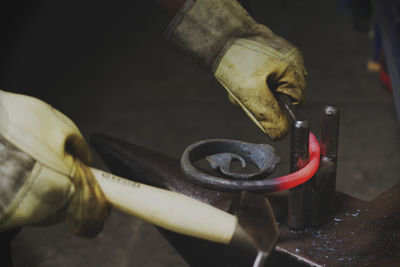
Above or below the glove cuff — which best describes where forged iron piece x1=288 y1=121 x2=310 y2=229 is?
below

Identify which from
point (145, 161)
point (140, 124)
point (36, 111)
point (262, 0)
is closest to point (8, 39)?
point (140, 124)

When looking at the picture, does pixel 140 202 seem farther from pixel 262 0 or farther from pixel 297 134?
pixel 262 0

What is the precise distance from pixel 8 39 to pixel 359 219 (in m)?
3.78

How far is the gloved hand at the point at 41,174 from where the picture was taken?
708mm

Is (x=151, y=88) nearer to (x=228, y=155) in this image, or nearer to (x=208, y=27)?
(x=208, y=27)

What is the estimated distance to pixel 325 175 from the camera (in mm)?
950

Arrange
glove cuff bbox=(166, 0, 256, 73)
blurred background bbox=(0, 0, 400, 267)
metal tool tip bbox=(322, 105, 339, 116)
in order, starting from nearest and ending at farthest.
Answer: metal tool tip bbox=(322, 105, 339, 116), glove cuff bbox=(166, 0, 256, 73), blurred background bbox=(0, 0, 400, 267)

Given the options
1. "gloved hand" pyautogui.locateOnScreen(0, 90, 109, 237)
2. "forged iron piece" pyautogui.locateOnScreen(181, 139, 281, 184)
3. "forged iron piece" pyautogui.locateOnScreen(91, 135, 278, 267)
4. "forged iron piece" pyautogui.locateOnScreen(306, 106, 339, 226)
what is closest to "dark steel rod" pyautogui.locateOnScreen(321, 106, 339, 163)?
"forged iron piece" pyautogui.locateOnScreen(306, 106, 339, 226)

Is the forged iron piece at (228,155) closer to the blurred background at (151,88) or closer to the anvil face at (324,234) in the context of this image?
the anvil face at (324,234)

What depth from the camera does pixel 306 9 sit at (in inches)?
202

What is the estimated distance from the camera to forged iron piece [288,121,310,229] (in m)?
0.88

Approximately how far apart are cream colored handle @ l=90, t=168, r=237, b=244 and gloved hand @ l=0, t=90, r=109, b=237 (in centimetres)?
3

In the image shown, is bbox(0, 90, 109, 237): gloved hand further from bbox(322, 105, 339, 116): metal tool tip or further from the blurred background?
the blurred background

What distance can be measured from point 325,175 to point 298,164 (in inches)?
3.3
